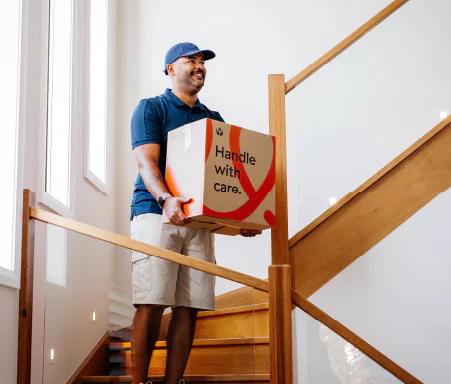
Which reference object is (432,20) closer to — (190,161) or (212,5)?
(190,161)

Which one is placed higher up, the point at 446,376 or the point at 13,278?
the point at 13,278

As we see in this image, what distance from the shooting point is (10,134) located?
8.59ft

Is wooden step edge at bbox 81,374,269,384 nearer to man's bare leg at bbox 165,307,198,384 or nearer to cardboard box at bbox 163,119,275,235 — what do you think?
man's bare leg at bbox 165,307,198,384

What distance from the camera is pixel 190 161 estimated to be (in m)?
2.41

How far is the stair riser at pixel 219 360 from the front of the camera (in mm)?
2336

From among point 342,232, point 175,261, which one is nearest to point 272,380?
point 175,261

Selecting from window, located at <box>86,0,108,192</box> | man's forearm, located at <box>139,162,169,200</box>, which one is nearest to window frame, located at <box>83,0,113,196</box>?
window, located at <box>86,0,108,192</box>

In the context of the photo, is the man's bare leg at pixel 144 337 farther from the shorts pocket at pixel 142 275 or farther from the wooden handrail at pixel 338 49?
the wooden handrail at pixel 338 49

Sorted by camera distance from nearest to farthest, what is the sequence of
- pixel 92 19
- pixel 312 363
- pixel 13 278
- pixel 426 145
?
pixel 13 278 → pixel 312 363 → pixel 426 145 → pixel 92 19

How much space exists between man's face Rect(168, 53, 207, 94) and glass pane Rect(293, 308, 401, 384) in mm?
971

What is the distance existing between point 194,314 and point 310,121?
975 mm

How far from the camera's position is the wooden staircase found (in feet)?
7.67

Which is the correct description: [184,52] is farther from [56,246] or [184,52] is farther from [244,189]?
[56,246]

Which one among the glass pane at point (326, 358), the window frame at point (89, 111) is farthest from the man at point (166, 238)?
the window frame at point (89, 111)
